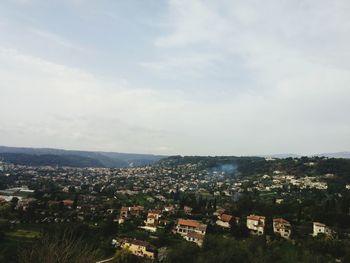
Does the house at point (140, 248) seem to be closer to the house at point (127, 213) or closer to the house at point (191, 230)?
the house at point (191, 230)

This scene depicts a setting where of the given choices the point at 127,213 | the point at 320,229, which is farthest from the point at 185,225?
the point at 320,229

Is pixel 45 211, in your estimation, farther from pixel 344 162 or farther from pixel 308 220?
pixel 344 162

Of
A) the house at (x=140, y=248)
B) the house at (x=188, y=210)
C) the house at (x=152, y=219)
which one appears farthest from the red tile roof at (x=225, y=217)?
the house at (x=140, y=248)

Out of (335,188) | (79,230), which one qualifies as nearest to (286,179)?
(335,188)

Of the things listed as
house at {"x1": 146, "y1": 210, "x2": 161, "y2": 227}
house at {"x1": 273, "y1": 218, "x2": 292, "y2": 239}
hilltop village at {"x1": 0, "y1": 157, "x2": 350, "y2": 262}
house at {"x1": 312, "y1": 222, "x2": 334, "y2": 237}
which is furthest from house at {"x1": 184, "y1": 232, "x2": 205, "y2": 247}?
house at {"x1": 312, "y1": 222, "x2": 334, "y2": 237}

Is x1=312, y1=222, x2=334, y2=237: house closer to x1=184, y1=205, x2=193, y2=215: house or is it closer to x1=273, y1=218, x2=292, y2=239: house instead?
x1=273, y1=218, x2=292, y2=239: house

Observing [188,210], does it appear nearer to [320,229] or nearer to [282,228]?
[282,228]
